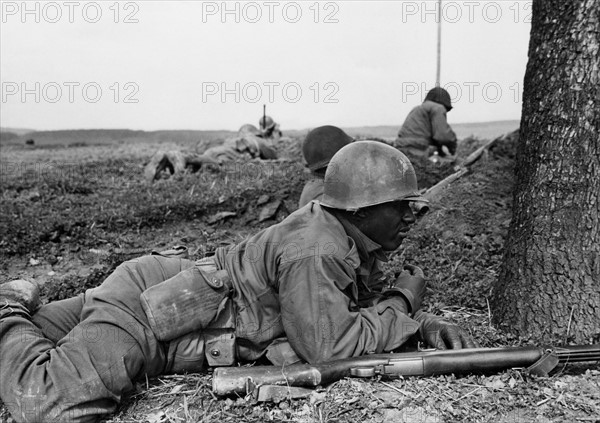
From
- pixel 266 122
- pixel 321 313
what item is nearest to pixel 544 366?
pixel 321 313

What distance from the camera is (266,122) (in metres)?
22.4

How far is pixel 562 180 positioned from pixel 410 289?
1137 mm

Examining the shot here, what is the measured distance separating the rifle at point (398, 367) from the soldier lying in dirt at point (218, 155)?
9.73 metres

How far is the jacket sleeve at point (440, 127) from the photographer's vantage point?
1168 cm

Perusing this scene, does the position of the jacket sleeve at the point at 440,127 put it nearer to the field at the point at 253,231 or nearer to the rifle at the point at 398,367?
the field at the point at 253,231

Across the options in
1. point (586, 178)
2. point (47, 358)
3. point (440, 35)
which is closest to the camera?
point (47, 358)

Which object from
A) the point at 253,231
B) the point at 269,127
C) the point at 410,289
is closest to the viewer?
the point at 410,289

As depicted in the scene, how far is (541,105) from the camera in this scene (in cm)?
385

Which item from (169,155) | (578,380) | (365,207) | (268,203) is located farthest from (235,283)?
(169,155)

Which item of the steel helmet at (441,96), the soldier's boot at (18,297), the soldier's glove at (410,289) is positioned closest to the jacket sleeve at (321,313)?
the soldier's glove at (410,289)

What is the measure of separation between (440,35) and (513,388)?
15.1 meters

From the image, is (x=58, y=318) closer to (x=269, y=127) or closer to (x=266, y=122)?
(x=269, y=127)

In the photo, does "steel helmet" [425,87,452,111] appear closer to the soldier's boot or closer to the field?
the field

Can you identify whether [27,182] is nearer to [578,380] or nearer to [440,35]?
[578,380]
